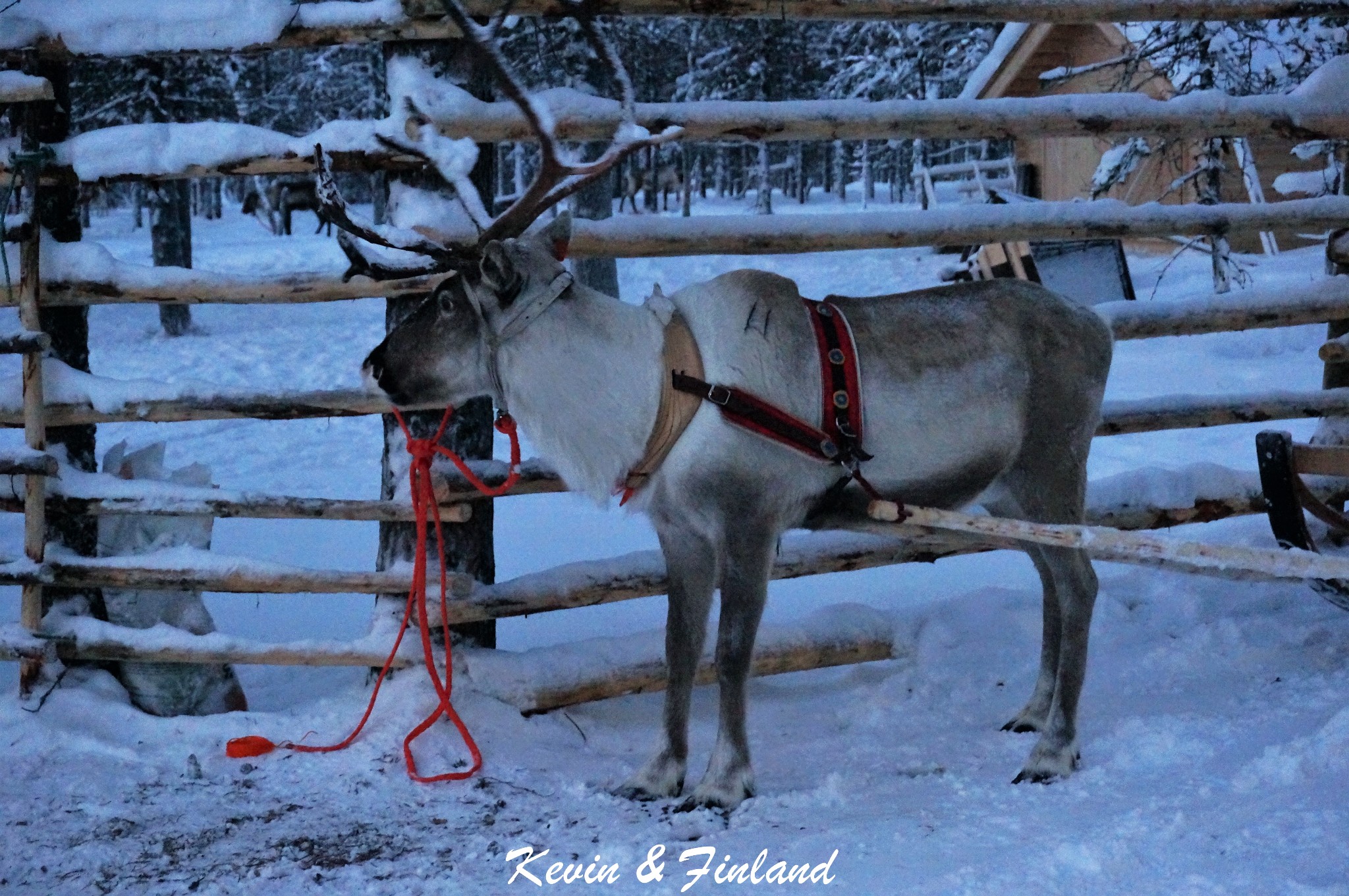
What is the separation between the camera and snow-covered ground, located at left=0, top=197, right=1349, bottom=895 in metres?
2.88

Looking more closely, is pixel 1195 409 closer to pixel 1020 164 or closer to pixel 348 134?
pixel 348 134

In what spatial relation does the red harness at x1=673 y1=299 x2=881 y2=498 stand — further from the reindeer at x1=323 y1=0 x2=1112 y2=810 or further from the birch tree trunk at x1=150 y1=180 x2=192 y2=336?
the birch tree trunk at x1=150 y1=180 x2=192 y2=336


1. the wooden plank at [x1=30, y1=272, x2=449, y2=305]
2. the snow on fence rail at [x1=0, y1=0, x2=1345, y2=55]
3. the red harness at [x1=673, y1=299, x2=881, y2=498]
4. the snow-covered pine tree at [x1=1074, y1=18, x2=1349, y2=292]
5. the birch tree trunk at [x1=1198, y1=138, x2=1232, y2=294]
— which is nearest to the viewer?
the red harness at [x1=673, y1=299, x2=881, y2=498]

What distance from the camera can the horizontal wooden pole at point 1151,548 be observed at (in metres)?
3.00

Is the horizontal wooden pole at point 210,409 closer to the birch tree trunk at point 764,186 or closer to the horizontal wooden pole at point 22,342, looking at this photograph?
the horizontal wooden pole at point 22,342

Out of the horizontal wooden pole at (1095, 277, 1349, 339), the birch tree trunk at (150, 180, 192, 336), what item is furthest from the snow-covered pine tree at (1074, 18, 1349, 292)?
the birch tree trunk at (150, 180, 192, 336)

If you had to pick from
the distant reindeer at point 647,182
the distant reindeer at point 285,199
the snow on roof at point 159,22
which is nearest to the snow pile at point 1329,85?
the snow on roof at point 159,22

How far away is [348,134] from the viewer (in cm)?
384

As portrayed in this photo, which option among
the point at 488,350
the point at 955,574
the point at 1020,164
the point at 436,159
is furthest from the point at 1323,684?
the point at 1020,164

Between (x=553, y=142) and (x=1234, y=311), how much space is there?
3.02 m

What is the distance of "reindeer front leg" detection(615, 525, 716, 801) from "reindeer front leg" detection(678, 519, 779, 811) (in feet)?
0.40

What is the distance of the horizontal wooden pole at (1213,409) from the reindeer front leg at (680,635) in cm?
195

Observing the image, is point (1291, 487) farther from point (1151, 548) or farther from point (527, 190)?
point (527, 190)

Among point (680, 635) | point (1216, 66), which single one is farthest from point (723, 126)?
point (1216, 66)
